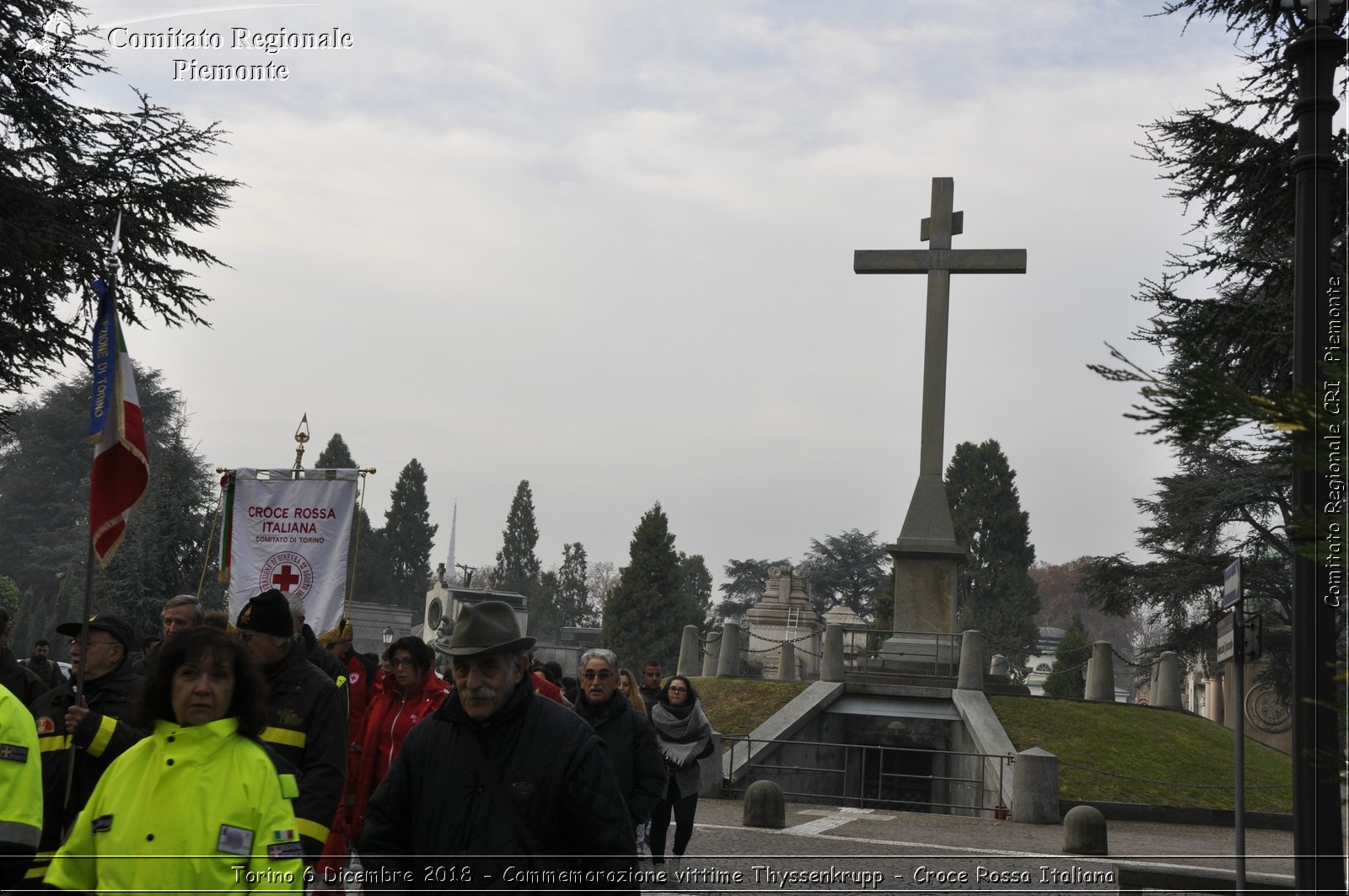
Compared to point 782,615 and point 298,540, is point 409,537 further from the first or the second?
point 298,540

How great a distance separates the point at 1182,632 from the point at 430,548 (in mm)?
63695

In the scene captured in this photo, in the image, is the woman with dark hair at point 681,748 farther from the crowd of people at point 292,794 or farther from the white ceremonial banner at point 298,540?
Answer: the crowd of people at point 292,794

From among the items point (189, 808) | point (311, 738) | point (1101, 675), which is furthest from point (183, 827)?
point (1101, 675)

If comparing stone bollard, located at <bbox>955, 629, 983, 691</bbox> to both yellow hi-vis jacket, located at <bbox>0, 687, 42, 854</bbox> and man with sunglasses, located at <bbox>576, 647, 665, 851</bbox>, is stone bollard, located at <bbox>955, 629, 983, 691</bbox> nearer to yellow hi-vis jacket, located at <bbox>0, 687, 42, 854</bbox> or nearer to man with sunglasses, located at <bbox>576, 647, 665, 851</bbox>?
man with sunglasses, located at <bbox>576, 647, 665, 851</bbox>

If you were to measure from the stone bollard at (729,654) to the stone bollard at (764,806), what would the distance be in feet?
41.1

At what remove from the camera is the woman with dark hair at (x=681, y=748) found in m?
10.9

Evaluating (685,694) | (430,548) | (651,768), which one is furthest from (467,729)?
(430,548)

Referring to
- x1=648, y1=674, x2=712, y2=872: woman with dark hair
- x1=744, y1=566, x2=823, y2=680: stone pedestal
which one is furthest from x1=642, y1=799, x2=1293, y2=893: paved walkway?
x1=744, y1=566, x2=823, y2=680: stone pedestal

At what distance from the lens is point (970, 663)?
2369 cm

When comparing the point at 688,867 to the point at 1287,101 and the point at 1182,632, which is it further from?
the point at 1182,632

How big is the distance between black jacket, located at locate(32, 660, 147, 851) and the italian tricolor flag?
3.59ft

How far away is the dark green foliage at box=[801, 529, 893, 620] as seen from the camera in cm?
9456

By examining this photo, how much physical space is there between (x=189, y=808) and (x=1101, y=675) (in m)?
25.8

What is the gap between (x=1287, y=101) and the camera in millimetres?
12570
